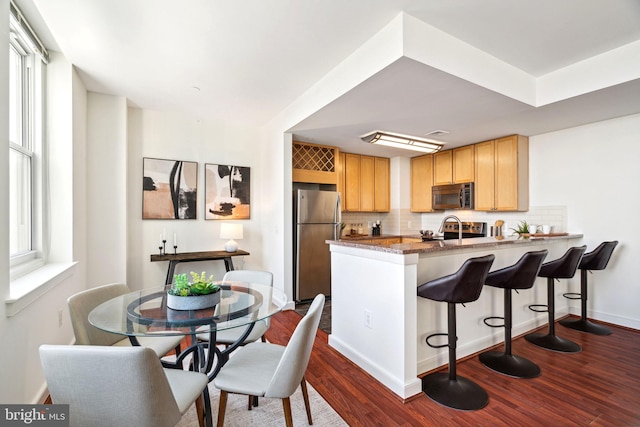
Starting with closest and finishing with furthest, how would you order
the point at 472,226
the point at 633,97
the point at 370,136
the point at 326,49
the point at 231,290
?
the point at 231,290 → the point at 326,49 → the point at 633,97 → the point at 370,136 → the point at 472,226

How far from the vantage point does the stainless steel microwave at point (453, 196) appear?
4.45 metres

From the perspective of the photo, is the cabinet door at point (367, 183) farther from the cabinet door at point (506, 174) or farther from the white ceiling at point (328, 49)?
the cabinet door at point (506, 174)

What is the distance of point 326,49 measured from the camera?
231 cm

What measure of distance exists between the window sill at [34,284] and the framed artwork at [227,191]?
1.74 m

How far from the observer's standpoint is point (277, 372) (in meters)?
1.35

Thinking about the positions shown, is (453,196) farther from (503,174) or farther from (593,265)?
(593,265)

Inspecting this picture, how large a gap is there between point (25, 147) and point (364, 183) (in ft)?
13.9

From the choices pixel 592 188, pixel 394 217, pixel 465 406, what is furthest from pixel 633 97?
pixel 394 217

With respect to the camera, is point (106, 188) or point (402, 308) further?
point (106, 188)

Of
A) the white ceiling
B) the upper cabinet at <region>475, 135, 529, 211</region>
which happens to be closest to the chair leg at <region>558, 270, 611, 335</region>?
the upper cabinet at <region>475, 135, 529, 211</region>

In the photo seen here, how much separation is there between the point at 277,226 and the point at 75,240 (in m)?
2.09

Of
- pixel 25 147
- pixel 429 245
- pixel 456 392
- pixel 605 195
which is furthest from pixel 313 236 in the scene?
pixel 605 195

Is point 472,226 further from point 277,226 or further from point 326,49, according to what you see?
point 326,49

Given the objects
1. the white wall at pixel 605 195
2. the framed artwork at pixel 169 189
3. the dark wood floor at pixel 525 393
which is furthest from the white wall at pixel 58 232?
the white wall at pixel 605 195
